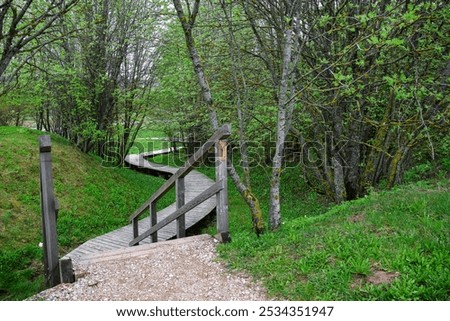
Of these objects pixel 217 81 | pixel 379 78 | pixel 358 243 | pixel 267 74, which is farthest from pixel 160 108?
pixel 358 243

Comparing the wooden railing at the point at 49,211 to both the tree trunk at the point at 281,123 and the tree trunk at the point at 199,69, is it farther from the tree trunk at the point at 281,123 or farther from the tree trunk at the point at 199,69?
the tree trunk at the point at 281,123

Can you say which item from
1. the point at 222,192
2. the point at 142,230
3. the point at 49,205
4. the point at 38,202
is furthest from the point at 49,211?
the point at 38,202

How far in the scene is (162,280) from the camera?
384cm

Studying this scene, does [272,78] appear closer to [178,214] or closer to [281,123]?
[281,123]

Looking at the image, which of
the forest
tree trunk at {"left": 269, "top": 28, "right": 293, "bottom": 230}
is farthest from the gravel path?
the forest

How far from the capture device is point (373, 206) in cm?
553

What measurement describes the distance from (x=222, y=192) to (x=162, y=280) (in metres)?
1.34

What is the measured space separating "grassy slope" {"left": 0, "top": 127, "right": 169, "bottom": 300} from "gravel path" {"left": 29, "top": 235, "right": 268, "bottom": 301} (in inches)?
92.1

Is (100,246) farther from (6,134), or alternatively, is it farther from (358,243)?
(6,134)

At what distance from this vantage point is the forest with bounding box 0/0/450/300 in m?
5.55

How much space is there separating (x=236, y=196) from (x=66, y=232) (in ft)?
21.8

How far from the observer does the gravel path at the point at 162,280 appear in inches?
138
